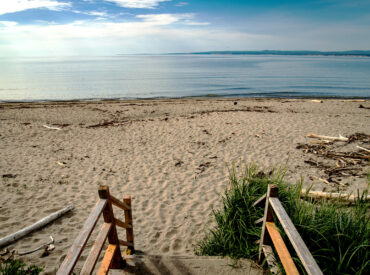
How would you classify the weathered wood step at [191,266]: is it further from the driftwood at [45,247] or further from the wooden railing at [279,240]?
the driftwood at [45,247]

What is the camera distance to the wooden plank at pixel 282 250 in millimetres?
2453

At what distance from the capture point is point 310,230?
3.02 m

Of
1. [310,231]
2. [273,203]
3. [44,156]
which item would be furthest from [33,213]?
[310,231]

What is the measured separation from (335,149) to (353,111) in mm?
9696

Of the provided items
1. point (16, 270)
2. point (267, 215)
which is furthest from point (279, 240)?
point (16, 270)

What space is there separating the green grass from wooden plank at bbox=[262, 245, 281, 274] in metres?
0.27

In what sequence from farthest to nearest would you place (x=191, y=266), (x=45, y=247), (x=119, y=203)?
(x=45, y=247)
(x=119, y=203)
(x=191, y=266)

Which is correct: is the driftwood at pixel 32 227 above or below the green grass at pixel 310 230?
below

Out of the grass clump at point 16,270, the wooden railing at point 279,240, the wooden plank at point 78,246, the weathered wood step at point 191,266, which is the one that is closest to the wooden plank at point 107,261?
the weathered wood step at point 191,266

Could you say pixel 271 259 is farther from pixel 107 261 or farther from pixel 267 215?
pixel 107 261

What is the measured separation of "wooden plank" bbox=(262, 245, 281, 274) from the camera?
114 inches

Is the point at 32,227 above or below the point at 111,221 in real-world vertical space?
below

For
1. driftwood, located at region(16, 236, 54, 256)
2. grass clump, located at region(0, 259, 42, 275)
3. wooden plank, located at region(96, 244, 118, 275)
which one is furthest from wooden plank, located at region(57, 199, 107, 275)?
driftwood, located at region(16, 236, 54, 256)

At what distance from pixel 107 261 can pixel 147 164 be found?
5461 mm
